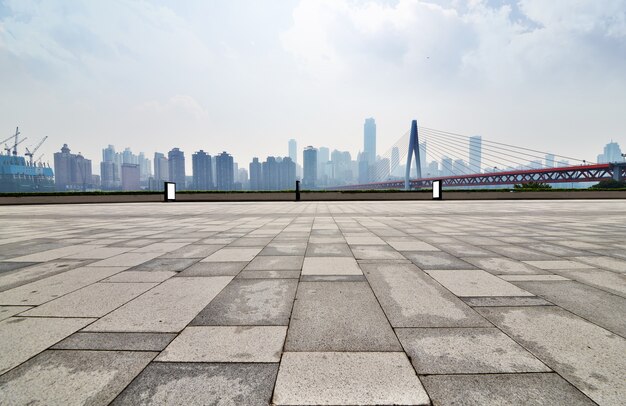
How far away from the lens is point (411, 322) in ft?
8.52

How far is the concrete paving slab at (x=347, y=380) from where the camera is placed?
1.62 meters

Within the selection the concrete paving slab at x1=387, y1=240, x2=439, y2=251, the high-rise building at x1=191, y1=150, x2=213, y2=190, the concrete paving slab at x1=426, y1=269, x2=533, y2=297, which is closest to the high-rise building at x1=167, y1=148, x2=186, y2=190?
the high-rise building at x1=191, y1=150, x2=213, y2=190

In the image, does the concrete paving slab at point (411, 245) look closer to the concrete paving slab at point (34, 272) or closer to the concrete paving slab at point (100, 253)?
the concrete paving slab at point (100, 253)

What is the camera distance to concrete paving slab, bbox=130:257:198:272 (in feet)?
14.4

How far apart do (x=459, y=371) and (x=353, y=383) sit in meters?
0.72

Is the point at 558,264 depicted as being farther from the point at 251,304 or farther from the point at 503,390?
the point at 251,304

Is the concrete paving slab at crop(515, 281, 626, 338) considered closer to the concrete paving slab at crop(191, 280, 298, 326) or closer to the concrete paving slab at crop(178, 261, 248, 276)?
the concrete paving slab at crop(191, 280, 298, 326)

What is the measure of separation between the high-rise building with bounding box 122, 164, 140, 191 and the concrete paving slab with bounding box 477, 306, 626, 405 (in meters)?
205

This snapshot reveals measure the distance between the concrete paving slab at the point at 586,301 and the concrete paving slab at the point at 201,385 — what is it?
2959 millimetres

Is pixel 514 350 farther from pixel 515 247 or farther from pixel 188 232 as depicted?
pixel 188 232

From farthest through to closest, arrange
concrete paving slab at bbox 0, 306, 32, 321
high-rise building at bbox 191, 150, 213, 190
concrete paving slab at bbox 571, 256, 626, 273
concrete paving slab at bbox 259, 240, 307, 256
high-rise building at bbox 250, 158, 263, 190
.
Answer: high-rise building at bbox 250, 158, 263, 190
high-rise building at bbox 191, 150, 213, 190
concrete paving slab at bbox 259, 240, 307, 256
concrete paving slab at bbox 571, 256, 626, 273
concrete paving slab at bbox 0, 306, 32, 321

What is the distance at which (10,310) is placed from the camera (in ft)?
9.50

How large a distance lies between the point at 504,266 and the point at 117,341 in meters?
5.04

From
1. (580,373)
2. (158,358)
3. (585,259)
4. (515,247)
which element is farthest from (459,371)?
(515,247)
